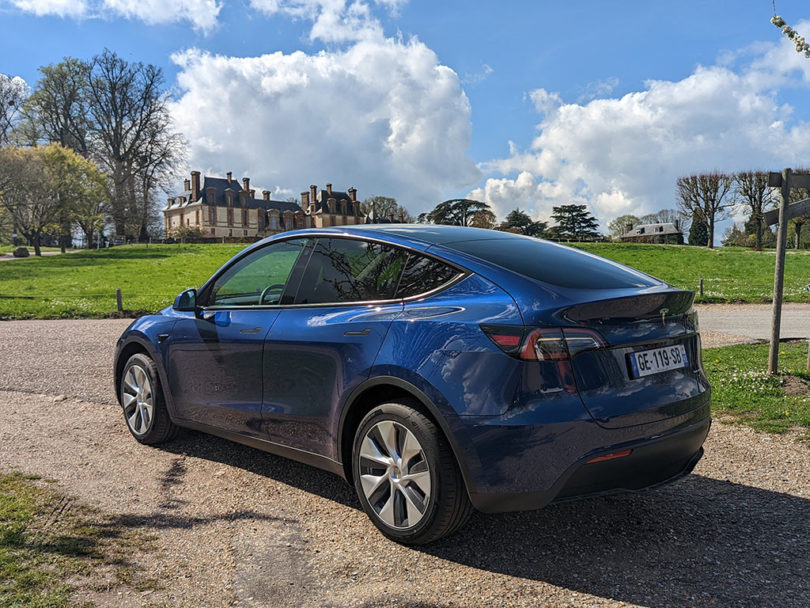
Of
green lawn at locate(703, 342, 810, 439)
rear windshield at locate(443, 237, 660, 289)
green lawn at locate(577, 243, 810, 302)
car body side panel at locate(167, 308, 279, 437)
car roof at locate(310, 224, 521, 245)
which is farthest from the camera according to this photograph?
green lawn at locate(577, 243, 810, 302)

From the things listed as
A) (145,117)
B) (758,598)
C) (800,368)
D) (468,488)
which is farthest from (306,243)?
(145,117)

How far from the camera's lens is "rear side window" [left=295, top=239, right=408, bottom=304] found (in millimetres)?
3506

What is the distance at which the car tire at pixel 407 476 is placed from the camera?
3.03 meters

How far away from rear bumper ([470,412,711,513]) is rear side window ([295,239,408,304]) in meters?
1.18

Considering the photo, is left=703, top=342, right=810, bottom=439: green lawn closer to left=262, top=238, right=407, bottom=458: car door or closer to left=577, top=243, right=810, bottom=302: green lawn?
left=262, top=238, right=407, bottom=458: car door

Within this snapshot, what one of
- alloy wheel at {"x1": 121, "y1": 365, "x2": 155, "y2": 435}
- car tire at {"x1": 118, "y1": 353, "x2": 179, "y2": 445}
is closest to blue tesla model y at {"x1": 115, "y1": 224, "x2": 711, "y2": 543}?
car tire at {"x1": 118, "y1": 353, "x2": 179, "y2": 445}

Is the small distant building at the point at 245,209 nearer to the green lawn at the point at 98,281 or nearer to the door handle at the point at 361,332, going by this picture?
the green lawn at the point at 98,281

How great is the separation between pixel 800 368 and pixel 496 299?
20.5 ft

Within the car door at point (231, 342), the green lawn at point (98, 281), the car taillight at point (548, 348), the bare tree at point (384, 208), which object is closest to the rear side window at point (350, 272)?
the car door at point (231, 342)

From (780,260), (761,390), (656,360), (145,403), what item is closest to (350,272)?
(656,360)

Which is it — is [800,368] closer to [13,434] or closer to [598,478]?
[598,478]

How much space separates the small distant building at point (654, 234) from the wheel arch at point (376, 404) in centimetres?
9630

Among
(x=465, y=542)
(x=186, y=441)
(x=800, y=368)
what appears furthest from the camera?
(x=800, y=368)

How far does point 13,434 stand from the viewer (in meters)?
5.33
